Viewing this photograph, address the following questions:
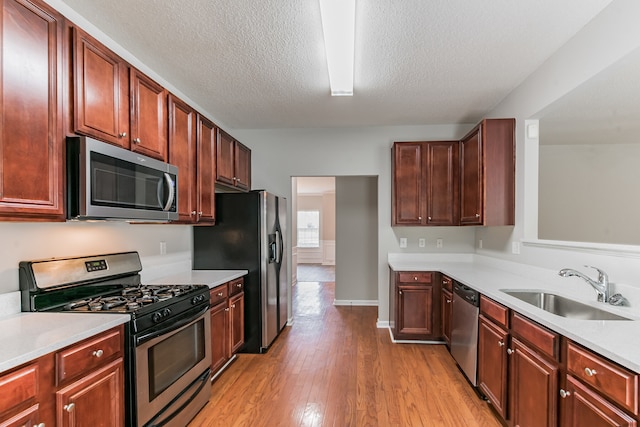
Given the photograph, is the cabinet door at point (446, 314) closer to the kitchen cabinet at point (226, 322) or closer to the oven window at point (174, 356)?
the kitchen cabinet at point (226, 322)

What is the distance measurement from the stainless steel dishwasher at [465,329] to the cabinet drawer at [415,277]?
47 centimetres

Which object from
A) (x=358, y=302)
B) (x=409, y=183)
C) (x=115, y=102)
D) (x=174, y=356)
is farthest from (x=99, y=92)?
(x=358, y=302)

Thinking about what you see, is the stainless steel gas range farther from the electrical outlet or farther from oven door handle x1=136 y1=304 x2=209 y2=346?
the electrical outlet

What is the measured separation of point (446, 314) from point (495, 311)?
1.28 metres

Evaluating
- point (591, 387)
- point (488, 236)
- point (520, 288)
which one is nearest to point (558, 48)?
point (520, 288)

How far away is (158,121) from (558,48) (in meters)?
2.96

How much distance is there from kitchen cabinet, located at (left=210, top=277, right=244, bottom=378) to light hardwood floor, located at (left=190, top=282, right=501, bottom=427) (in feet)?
0.59

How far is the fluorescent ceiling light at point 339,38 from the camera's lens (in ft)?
5.98

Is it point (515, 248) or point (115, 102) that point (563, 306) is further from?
point (115, 102)

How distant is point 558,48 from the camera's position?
2.39 meters

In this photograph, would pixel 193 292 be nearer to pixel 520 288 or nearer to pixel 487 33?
pixel 520 288

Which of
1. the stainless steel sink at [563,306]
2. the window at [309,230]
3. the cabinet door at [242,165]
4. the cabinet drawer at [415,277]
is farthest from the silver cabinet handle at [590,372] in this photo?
the window at [309,230]

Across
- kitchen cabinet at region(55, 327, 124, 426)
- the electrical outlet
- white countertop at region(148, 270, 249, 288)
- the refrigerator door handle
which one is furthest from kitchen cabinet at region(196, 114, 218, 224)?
the electrical outlet

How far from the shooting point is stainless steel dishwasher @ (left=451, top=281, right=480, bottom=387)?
259cm
